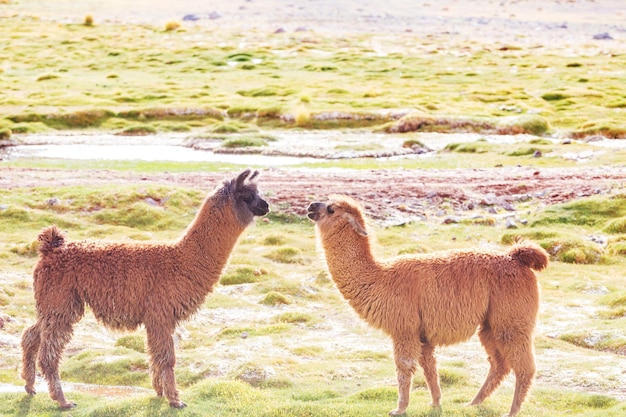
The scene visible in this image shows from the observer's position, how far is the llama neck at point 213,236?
11.7m

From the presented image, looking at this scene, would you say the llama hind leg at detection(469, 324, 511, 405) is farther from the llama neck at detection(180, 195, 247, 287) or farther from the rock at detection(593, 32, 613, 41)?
the rock at detection(593, 32, 613, 41)

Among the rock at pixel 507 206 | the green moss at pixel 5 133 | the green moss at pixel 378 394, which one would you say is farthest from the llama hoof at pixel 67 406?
the green moss at pixel 5 133

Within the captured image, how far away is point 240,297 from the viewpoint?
61.1 feet

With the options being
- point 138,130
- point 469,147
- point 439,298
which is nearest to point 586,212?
point 469,147

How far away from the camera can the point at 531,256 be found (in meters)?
10.9

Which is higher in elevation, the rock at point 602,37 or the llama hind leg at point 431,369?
the llama hind leg at point 431,369

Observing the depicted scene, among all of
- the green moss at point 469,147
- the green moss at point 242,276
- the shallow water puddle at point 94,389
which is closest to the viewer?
the shallow water puddle at point 94,389

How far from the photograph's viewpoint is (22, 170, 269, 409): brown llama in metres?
11.4

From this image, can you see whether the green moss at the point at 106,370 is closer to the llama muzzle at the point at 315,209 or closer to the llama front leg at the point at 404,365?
the llama muzzle at the point at 315,209

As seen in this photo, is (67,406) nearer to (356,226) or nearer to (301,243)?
(356,226)

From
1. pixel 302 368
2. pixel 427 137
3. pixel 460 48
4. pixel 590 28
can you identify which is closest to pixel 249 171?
pixel 302 368

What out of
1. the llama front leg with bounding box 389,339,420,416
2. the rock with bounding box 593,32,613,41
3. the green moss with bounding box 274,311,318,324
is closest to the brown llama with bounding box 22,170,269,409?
the llama front leg with bounding box 389,339,420,416

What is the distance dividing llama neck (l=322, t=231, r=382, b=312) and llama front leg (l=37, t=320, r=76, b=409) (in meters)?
3.45

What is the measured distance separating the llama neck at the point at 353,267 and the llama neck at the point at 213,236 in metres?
1.32
